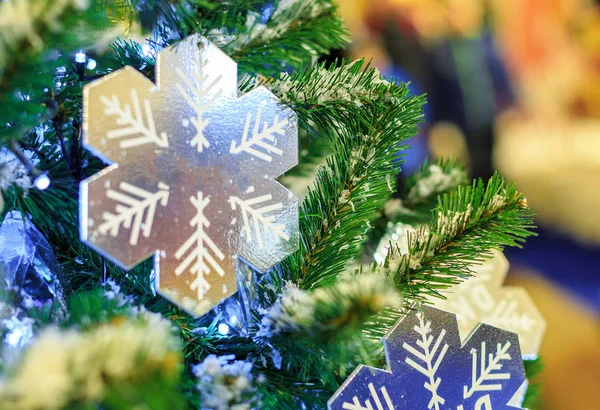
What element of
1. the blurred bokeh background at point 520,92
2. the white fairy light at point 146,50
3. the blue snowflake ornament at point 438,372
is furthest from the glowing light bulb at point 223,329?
the blurred bokeh background at point 520,92

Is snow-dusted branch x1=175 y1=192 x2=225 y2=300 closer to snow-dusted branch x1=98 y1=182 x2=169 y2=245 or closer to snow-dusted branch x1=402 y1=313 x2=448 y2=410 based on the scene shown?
snow-dusted branch x1=98 y1=182 x2=169 y2=245

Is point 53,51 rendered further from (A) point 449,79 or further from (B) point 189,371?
(A) point 449,79

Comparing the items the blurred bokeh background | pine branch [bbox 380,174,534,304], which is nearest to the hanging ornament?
pine branch [bbox 380,174,534,304]

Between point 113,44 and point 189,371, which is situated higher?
point 113,44

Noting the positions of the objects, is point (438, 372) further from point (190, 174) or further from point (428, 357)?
point (190, 174)

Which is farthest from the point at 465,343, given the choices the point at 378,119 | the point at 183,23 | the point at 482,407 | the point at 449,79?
the point at 449,79

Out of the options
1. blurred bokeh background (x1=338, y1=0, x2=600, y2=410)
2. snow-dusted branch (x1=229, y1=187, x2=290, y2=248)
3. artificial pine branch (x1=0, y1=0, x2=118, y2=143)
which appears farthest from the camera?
blurred bokeh background (x1=338, y1=0, x2=600, y2=410)

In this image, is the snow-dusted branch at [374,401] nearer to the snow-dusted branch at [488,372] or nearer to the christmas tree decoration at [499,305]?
the snow-dusted branch at [488,372]

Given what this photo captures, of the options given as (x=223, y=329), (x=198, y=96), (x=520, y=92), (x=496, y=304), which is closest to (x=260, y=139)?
(x=198, y=96)
